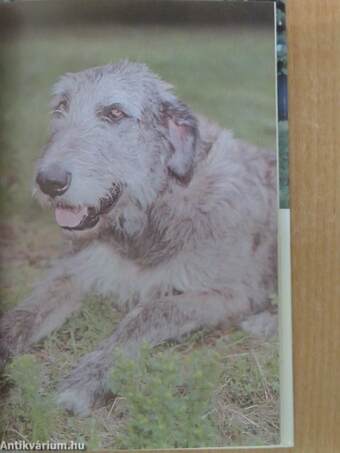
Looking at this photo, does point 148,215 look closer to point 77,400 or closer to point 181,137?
point 181,137

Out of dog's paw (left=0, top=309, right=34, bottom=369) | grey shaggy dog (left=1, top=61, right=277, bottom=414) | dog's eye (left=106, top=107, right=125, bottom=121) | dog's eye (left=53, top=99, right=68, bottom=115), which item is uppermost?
dog's eye (left=53, top=99, right=68, bottom=115)

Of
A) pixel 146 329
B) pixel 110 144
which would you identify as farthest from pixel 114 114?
pixel 146 329

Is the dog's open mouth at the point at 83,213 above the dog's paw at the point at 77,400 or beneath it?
above

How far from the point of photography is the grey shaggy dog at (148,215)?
23.5 inches

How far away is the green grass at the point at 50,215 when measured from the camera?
59cm

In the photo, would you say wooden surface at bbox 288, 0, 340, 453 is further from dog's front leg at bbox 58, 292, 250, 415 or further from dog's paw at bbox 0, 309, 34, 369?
dog's paw at bbox 0, 309, 34, 369

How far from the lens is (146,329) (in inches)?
23.4

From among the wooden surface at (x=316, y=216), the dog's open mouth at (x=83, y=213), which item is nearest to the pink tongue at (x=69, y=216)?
the dog's open mouth at (x=83, y=213)

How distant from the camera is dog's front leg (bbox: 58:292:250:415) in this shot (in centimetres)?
59

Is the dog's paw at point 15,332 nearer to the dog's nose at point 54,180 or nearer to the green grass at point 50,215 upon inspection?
the green grass at point 50,215

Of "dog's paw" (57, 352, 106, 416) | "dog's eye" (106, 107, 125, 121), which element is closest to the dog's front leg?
"dog's paw" (57, 352, 106, 416)

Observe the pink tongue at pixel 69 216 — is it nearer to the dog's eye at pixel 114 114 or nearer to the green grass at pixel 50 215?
the green grass at pixel 50 215

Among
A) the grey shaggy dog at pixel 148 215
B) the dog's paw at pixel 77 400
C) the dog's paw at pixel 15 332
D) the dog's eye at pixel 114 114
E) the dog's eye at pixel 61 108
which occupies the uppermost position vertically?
the dog's eye at pixel 61 108

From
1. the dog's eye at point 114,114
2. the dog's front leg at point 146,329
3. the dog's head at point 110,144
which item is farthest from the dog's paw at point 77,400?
the dog's eye at point 114,114
